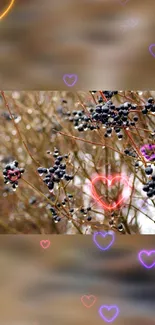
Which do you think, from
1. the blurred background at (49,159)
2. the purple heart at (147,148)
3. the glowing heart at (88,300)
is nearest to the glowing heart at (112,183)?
the blurred background at (49,159)

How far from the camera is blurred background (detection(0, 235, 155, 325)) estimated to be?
1146mm

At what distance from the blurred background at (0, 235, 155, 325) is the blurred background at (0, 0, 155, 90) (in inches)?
16.4

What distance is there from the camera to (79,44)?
1.14m

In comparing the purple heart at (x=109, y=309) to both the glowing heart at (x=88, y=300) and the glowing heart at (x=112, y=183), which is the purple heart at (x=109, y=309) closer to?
the glowing heart at (x=88, y=300)

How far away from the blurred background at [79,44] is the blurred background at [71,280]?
0.42 m

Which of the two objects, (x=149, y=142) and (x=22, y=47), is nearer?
(x=22, y=47)

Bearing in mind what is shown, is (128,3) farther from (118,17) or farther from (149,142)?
(149,142)

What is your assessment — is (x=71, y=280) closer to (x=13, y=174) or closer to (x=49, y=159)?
(x=13, y=174)

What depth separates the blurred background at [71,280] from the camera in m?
1.15

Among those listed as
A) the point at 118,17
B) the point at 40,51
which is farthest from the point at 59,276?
the point at 118,17

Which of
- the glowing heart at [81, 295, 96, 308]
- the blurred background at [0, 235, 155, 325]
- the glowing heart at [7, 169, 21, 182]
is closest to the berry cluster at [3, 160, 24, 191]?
the glowing heart at [7, 169, 21, 182]

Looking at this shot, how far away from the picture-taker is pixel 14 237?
45.8 inches

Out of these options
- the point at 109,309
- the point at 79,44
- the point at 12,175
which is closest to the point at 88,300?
the point at 109,309

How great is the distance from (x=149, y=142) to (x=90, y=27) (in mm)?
387
